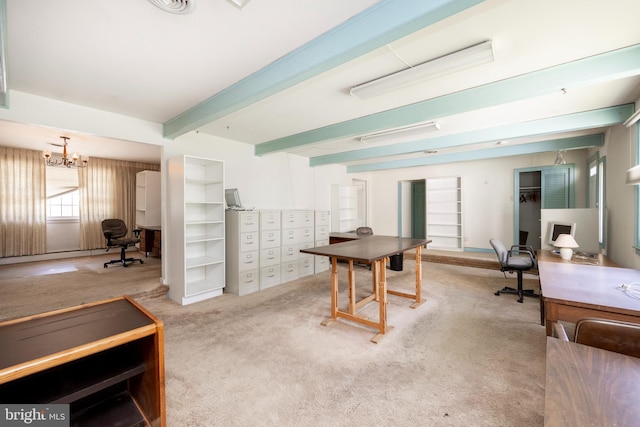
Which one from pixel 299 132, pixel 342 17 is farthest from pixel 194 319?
pixel 342 17

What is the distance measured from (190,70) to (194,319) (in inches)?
112

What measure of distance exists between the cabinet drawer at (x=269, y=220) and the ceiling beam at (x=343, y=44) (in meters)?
2.10

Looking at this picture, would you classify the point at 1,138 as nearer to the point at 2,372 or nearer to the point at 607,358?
the point at 2,372

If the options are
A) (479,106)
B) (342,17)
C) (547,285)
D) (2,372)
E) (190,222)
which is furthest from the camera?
(190,222)

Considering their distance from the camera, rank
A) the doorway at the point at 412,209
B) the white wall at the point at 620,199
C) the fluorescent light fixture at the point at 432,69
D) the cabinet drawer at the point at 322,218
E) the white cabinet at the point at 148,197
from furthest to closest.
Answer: the doorway at the point at 412,209, the white cabinet at the point at 148,197, the cabinet drawer at the point at 322,218, the white wall at the point at 620,199, the fluorescent light fixture at the point at 432,69

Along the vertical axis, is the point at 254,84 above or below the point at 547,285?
above

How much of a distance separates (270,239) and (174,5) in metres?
3.61

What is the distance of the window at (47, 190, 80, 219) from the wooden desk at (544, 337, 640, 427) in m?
9.17

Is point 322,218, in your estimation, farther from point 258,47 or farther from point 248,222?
point 258,47

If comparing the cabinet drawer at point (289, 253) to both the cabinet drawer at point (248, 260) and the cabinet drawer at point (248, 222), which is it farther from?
the cabinet drawer at point (248, 222)

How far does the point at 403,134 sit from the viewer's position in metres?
4.50

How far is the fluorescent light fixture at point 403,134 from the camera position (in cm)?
409

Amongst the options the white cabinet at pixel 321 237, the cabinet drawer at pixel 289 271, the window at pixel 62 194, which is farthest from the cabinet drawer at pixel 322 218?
the window at pixel 62 194

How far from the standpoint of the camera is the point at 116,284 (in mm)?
4281
